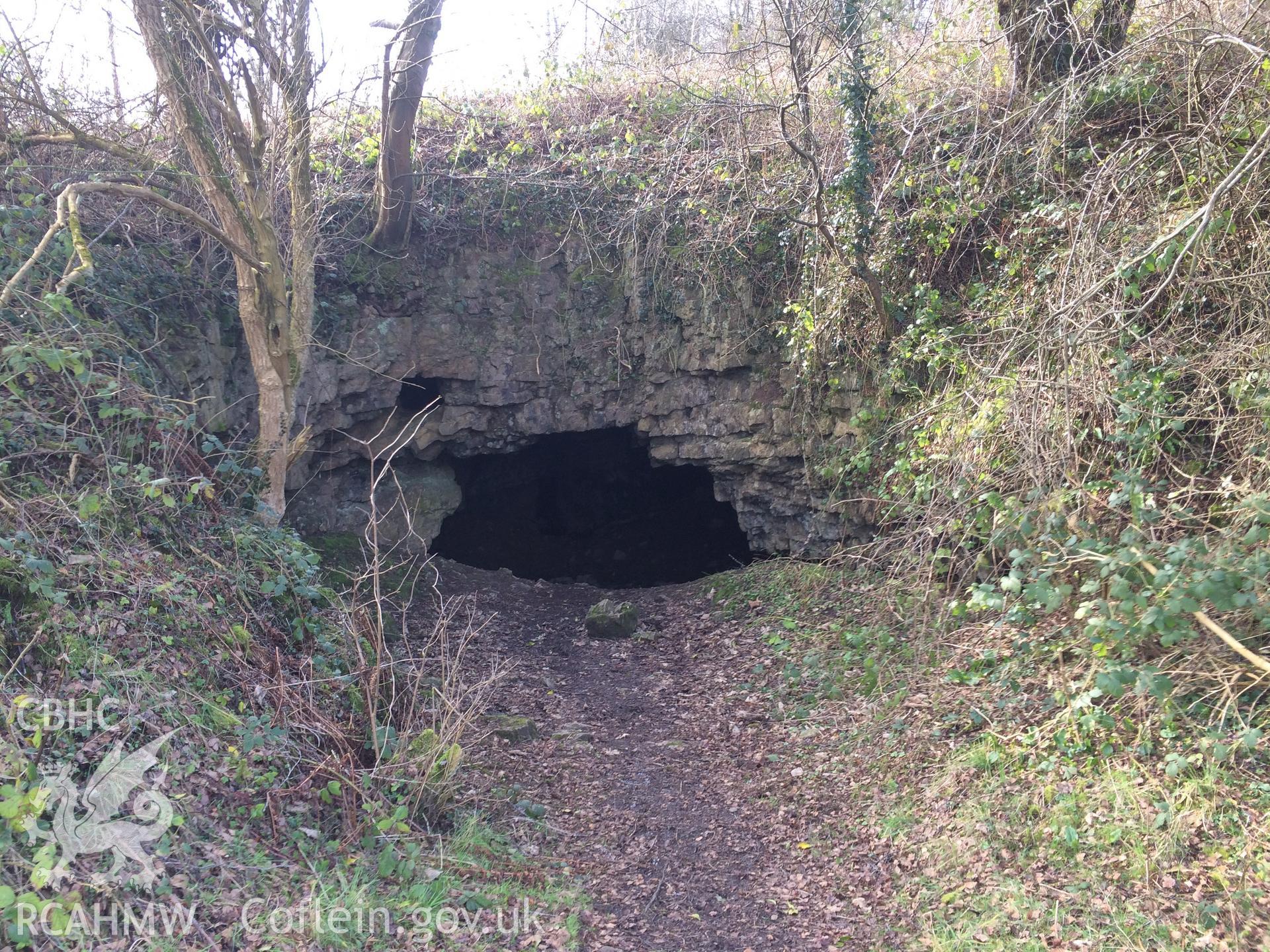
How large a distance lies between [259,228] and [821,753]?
19.5 ft

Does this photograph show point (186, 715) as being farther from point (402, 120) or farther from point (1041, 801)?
point (402, 120)

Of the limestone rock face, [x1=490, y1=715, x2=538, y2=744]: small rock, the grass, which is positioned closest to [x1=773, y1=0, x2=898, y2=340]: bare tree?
the limestone rock face

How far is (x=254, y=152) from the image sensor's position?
20.3 feet

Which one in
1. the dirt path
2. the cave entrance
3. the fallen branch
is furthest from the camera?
the cave entrance

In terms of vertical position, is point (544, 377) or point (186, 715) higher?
point (544, 377)

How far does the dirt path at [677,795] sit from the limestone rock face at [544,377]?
6.32 feet

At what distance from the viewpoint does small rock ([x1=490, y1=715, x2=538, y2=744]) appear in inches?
220

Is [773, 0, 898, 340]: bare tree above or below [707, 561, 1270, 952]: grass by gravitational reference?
above

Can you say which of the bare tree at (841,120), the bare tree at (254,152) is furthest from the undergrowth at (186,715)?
the bare tree at (841,120)

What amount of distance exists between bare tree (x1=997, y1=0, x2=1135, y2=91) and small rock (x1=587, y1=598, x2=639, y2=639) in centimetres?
595

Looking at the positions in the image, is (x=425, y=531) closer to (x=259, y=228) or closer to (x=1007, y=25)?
(x=259, y=228)

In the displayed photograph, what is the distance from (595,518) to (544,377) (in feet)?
15.0

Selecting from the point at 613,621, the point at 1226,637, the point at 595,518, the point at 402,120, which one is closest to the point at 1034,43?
the point at 1226,637

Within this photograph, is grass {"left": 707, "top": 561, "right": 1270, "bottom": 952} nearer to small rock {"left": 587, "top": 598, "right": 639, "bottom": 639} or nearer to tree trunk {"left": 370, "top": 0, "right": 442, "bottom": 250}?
small rock {"left": 587, "top": 598, "right": 639, "bottom": 639}
